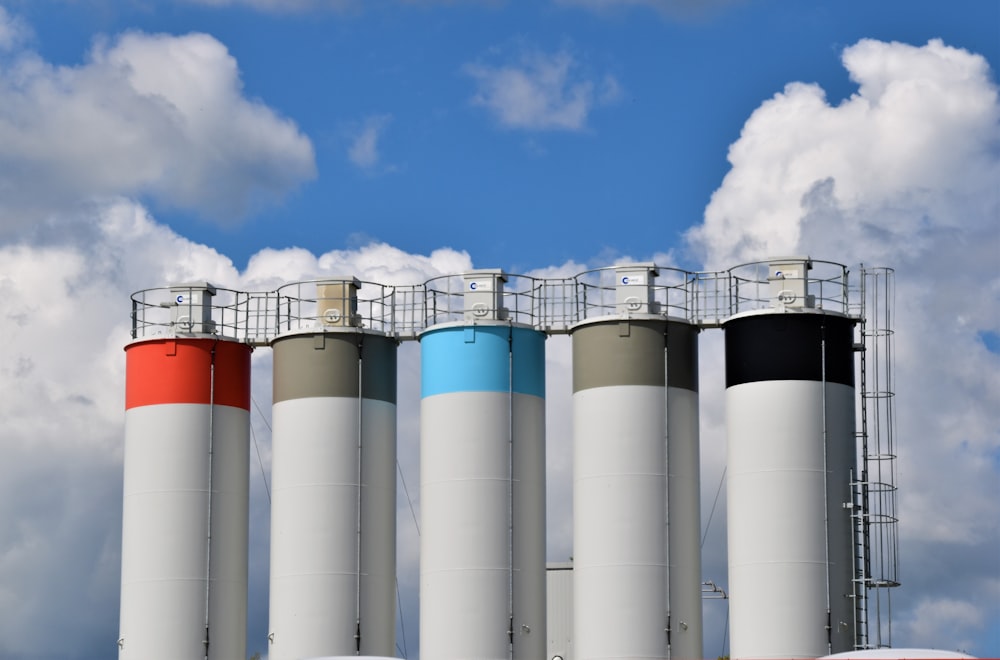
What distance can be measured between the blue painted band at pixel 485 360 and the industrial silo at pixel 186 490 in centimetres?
857

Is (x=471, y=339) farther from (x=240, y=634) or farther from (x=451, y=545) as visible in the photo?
(x=240, y=634)

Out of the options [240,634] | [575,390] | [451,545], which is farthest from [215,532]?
[575,390]

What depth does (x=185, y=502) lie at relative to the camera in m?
74.7

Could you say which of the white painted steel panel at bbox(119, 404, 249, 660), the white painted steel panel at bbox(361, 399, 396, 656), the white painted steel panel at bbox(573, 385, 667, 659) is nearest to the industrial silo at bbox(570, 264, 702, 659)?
the white painted steel panel at bbox(573, 385, 667, 659)

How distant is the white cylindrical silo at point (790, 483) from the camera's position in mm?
67562

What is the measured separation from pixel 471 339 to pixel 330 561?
31.1 feet

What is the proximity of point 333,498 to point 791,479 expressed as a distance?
16.6 metres

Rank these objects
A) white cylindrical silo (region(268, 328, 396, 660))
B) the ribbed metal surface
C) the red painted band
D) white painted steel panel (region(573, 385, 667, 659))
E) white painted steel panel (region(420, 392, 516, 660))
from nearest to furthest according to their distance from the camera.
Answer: white painted steel panel (region(573, 385, 667, 659)) → the ribbed metal surface → white painted steel panel (region(420, 392, 516, 660)) → white cylindrical silo (region(268, 328, 396, 660)) → the red painted band

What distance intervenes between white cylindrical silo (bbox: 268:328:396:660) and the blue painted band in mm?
2721

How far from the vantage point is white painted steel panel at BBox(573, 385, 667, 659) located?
68750mm

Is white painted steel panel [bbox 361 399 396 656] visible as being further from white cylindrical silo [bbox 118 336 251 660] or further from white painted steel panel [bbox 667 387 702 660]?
white painted steel panel [bbox 667 387 702 660]

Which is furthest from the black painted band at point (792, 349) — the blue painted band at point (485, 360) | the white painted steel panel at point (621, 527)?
the blue painted band at point (485, 360)

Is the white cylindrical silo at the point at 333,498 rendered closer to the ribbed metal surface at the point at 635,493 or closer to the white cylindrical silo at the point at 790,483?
the ribbed metal surface at the point at 635,493

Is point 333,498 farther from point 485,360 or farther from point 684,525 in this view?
point 684,525
